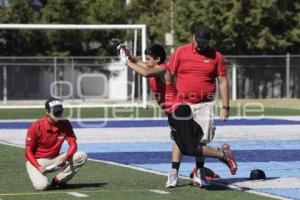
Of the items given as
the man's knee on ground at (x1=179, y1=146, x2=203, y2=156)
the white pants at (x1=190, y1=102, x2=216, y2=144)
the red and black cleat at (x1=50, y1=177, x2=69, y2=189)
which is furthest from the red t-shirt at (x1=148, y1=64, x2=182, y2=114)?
the red and black cleat at (x1=50, y1=177, x2=69, y2=189)

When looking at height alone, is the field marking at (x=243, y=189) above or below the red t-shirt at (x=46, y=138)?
below

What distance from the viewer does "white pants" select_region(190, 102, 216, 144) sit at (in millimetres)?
10906

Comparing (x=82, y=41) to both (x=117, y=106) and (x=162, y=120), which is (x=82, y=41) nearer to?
(x=117, y=106)

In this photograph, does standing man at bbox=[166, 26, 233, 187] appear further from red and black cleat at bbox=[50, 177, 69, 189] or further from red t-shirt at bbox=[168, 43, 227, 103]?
red and black cleat at bbox=[50, 177, 69, 189]

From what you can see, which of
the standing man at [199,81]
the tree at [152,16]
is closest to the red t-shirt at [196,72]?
the standing man at [199,81]

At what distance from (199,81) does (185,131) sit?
0.83m

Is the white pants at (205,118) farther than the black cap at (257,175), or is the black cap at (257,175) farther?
the black cap at (257,175)

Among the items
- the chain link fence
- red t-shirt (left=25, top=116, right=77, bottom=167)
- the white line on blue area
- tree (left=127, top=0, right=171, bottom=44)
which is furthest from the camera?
tree (left=127, top=0, right=171, bottom=44)

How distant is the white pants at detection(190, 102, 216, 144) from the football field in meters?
0.68

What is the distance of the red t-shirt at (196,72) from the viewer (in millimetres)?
11109

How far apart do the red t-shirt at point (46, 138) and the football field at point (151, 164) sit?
0.46m

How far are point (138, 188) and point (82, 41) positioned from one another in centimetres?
3367

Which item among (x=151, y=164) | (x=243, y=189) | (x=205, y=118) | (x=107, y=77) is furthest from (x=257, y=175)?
(x=107, y=77)

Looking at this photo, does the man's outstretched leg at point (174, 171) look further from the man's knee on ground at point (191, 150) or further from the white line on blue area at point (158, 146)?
the white line on blue area at point (158, 146)
